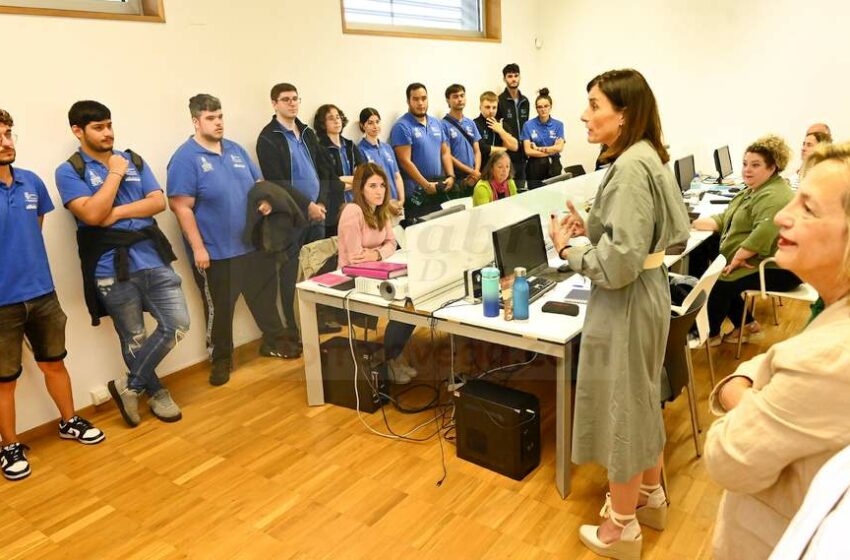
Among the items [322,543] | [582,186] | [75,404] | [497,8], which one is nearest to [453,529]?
[322,543]

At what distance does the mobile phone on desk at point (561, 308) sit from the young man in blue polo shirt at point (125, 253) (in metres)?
2.04

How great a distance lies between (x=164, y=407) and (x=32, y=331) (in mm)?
777

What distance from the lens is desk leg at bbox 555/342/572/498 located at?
2322 millimetres

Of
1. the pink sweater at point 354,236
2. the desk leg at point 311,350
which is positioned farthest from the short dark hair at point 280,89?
the desk leg at point 311,350

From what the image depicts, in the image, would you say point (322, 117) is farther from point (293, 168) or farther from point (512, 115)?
point (512, 115)

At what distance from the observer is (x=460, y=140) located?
5.48 metres

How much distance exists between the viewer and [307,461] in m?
2.85

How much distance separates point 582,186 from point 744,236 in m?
1.05

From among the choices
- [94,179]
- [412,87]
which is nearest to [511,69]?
[412,87]

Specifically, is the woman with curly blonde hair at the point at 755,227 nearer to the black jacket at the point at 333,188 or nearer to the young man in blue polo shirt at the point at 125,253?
the black jacket at the point at 333,188

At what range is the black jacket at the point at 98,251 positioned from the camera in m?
3.06

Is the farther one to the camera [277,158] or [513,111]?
[513,111]

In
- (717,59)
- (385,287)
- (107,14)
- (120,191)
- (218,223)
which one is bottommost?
(385,287)

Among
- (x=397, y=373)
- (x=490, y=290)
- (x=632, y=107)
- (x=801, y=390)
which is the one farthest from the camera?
(x=397, y=373)
